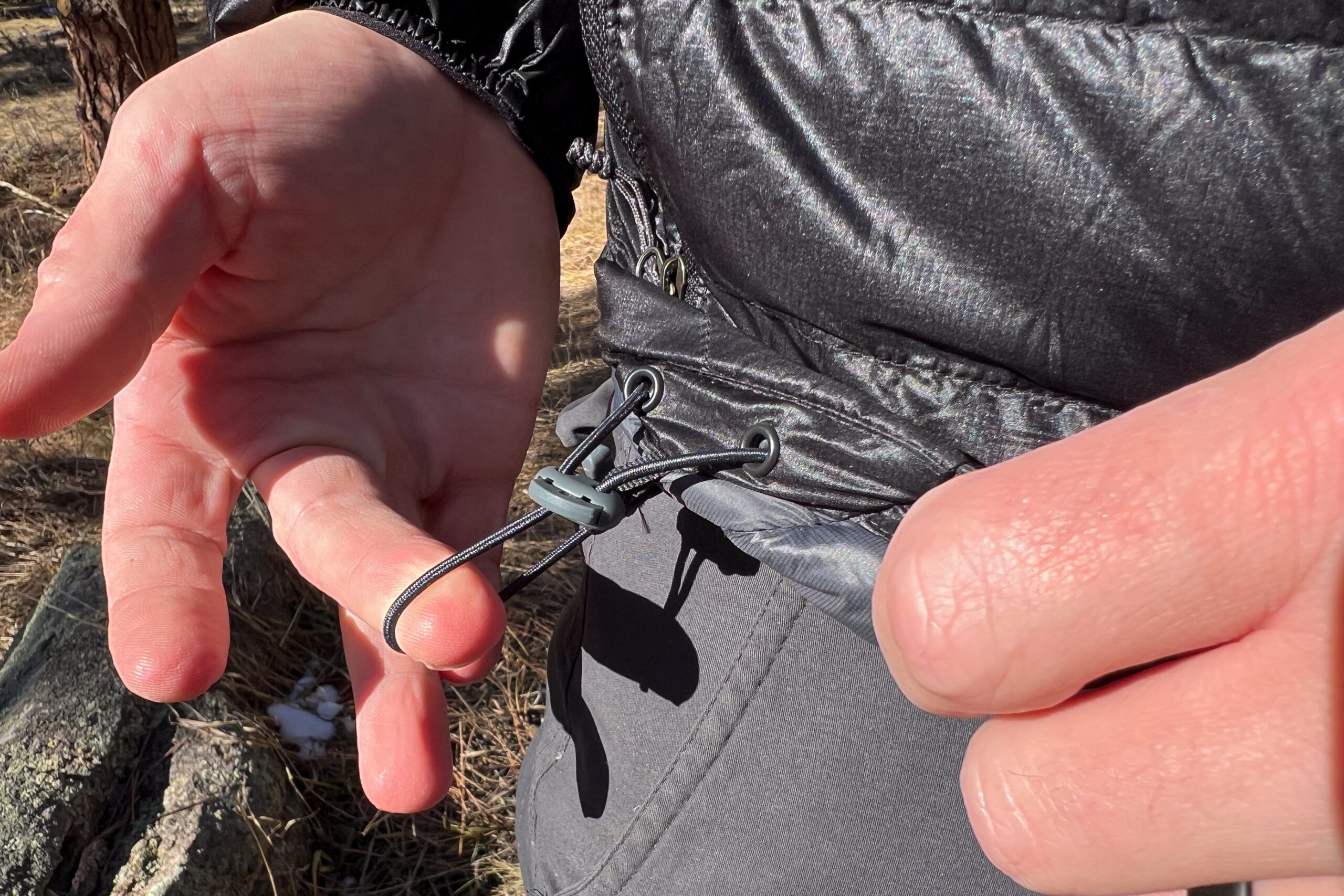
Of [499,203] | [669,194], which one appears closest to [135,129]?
[499,203]

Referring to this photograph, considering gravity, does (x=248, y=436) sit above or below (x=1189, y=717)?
below

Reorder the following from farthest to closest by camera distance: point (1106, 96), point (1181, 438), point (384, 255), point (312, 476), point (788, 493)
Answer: point (384, 255) → point (312, 476) → point (788, 493) → point (1106, 96) → point (1181, 438)

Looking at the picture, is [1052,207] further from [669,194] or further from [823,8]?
[669,194]

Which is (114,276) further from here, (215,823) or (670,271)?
(215,823)

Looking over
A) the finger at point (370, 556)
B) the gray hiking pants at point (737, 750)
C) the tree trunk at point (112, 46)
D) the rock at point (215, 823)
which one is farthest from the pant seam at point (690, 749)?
the tree trunk at point (112, 46)

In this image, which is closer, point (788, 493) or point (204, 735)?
point (788, 493)

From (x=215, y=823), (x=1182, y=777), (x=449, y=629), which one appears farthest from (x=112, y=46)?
(x=1182, y=777)

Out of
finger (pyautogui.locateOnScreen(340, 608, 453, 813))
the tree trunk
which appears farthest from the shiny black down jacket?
the tree trunk

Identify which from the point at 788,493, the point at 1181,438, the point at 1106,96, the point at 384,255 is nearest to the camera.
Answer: the point at 1181,438
